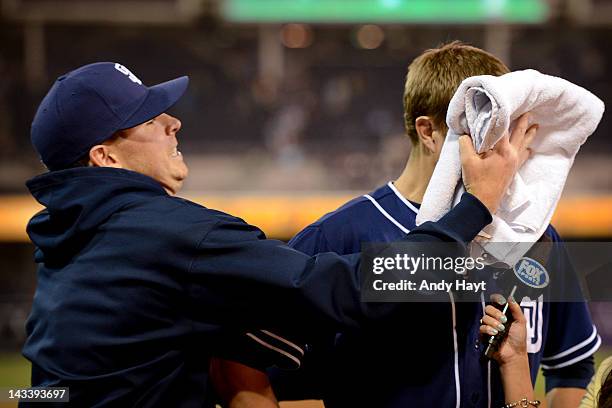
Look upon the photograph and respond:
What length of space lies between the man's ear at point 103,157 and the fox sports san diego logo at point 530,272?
770 mm

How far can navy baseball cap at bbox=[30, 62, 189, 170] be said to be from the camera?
5.10ft

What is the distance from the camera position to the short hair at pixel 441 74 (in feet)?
5.48

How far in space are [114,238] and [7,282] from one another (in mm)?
9393

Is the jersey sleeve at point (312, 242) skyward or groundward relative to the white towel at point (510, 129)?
groundward

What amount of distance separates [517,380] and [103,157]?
0.87 metres

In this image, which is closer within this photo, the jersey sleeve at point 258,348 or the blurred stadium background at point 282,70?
the jersey sleeve at point 258,348

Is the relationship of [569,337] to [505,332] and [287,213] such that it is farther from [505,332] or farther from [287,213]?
[287,213]

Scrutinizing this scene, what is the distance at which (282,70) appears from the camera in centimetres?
1184

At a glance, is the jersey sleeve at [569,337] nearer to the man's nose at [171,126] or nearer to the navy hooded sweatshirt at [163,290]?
the navy hooded sweatshirt at [163,290]

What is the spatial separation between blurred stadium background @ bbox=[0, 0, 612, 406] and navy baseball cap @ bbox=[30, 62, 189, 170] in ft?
27.2

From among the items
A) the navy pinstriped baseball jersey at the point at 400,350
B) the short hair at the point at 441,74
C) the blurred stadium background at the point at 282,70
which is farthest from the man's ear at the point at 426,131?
the blurred stadium background at the point at 282,70

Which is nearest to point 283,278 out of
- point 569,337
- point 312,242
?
point 312,242

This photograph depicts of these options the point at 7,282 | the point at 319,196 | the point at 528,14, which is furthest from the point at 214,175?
the point at 528,14

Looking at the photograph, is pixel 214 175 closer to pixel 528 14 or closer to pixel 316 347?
pixel 528 14
